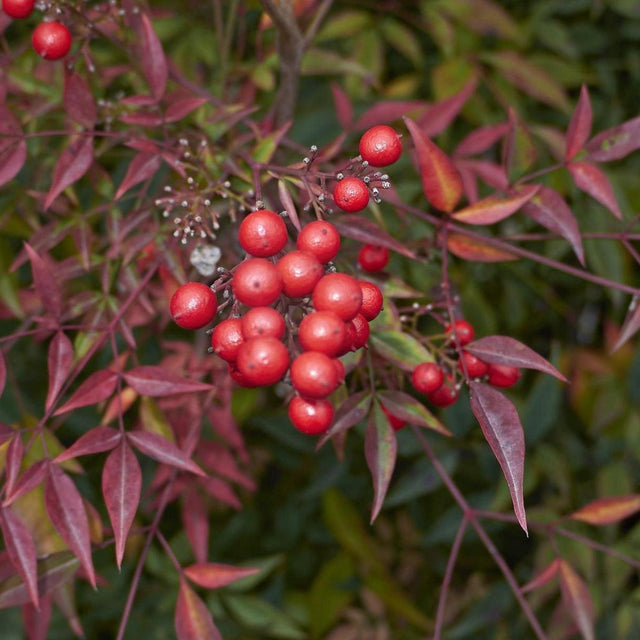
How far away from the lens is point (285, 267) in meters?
0.56

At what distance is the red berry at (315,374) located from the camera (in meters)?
0.52

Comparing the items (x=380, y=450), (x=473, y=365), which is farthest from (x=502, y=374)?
(x=380, y=450)

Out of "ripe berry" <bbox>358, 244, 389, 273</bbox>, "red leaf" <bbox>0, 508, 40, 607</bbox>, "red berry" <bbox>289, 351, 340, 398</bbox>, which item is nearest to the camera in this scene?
"red berry" <bbox>289, 351, 340, 398</bbox>

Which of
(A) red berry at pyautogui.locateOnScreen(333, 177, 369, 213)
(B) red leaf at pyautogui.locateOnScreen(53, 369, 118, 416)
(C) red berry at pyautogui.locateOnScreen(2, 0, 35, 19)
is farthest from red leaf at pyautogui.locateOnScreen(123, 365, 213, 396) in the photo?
(C) red berry at pyautogui.locateOnScreen(2, 0, 35, 19)

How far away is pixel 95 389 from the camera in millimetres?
782

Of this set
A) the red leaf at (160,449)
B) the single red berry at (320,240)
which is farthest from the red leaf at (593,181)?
the red leaf at (160,449)

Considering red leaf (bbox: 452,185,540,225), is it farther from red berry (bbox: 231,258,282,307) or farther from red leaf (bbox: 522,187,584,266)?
red berry (bbox: 231,258,282,307)

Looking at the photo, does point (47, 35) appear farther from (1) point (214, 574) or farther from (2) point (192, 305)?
(1) point (214, 574)

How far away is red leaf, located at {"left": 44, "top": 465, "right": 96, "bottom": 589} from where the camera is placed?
28.3 inches

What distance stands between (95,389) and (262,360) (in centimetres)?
32

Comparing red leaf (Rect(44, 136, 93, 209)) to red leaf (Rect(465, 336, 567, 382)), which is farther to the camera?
red leaf (Rect(44, 136, 93, 209))

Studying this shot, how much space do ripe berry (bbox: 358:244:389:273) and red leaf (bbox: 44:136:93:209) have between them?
326 millimetres

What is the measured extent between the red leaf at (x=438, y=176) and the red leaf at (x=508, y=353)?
0.18 m

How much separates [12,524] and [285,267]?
0.42 meters
